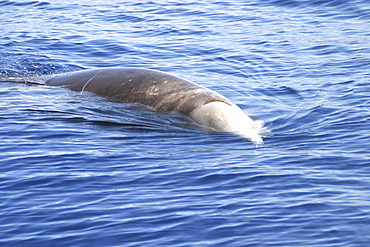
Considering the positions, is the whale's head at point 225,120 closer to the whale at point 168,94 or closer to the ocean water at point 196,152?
the whale at point 168,94

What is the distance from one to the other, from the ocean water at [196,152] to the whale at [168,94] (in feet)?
0.77

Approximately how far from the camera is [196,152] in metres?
9.98

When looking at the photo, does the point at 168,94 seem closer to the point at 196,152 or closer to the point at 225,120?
the point at 225,120

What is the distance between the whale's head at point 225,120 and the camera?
1084 cm

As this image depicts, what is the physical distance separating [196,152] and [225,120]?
1226mm

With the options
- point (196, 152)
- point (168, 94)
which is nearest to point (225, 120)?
point (196, 152)

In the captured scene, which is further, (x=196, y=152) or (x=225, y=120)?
(x=225, y=120)

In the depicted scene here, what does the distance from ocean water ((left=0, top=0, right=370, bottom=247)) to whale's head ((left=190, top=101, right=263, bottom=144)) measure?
23cm

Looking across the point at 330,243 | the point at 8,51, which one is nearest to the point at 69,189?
the point at 330,243

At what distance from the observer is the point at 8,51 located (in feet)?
62.8

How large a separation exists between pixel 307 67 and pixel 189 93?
18.9 feet

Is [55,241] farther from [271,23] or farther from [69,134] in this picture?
[271,23]

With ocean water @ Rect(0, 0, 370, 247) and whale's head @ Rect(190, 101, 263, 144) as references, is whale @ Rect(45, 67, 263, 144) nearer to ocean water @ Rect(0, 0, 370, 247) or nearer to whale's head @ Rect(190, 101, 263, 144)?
whale's head @ Rect(190, 101, 263, 144)

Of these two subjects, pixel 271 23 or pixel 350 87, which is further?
pixel 271 23
